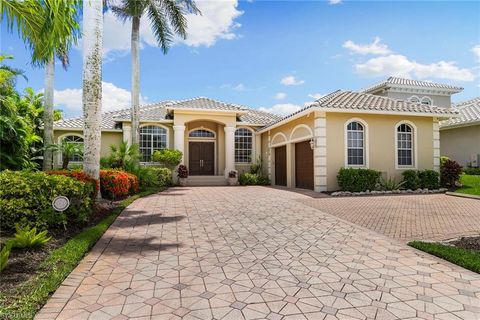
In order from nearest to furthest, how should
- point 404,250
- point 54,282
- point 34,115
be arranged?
point 54,282
point 404,250
point 34,115

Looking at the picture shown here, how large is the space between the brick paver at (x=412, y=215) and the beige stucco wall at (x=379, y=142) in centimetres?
332

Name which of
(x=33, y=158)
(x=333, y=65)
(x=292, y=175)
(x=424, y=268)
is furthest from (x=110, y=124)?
(x=424, y=268)

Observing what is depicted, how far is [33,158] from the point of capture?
49.6 ft

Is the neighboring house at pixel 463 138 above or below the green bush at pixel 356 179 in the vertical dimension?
above

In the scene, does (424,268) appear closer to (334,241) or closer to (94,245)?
(334,241)

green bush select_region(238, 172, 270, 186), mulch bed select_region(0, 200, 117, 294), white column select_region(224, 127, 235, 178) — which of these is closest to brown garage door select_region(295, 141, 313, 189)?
green bush select_region(238, 172, 270, 186)

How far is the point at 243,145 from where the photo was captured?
21.9m

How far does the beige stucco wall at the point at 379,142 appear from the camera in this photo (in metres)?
14.5

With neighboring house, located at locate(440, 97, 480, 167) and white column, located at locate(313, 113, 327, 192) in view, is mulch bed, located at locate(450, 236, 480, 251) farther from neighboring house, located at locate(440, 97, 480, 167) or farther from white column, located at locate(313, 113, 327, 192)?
neighboring house, located at locate(440, 97, 480, 167)

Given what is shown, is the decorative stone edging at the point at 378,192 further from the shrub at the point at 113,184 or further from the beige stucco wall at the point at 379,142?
the shrub at the point at 113,184

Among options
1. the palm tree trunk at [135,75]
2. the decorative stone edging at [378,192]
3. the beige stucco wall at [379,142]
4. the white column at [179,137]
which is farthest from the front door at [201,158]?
the decorative stone edging at [378,192]

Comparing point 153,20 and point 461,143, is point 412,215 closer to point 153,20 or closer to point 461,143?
point 461,143

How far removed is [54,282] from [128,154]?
38.0 ft

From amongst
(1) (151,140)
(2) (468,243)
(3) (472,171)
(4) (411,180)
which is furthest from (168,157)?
(3) (472,171)
